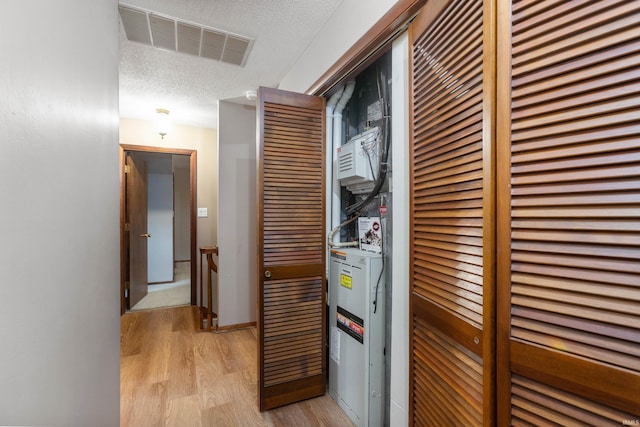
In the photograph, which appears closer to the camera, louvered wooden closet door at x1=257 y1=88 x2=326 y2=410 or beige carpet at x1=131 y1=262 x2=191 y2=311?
louvered wooden closet door at x1=257 y1=88 x2=326 y2=410

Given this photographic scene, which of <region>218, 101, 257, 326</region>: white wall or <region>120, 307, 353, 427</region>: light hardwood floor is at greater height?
<region>218, 101, 257, 326</region>: white wall

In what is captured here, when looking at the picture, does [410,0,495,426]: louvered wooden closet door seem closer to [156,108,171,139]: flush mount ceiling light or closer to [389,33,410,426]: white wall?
[389,33,410,426]: white wall

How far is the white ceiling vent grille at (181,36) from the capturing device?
5.83 ft

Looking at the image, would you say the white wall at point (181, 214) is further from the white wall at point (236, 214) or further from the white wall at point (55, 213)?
the white wall at point (55, 213)

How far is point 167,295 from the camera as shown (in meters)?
4.38

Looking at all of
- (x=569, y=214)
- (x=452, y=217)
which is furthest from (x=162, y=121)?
(x=569, y=214)

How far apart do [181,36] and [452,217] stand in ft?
7.18

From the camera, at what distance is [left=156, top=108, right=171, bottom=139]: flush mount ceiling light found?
3246mm

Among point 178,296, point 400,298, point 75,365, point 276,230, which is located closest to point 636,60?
point 400,298

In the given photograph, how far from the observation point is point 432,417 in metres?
0.98

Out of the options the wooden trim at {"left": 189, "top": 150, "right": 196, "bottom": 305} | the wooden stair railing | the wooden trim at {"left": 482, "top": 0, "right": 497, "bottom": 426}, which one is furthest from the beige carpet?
the wooden trim at {"left": 482, "top": 0, "right": 497, "bottom": 426}

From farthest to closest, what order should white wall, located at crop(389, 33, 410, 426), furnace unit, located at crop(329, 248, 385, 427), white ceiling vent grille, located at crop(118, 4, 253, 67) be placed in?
white ceiling vent grille, located at crop(118, 4, 253, 67), furnace unit, located at crop(329, 248, 385, 427), white wall, located at crop(389, 33, 410, 426)

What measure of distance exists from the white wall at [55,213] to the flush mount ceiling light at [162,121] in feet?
7.66

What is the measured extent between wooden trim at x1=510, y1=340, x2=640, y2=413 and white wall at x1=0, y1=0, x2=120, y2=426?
3.48 ft
